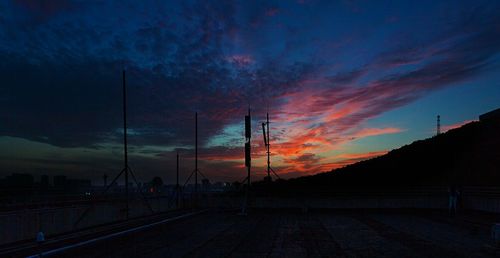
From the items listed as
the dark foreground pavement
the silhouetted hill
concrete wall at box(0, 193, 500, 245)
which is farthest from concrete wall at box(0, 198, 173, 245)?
the silhouetted hill

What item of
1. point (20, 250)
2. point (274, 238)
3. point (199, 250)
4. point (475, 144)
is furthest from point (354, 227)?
point (475, 144)

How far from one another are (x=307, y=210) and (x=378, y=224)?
35.6 ft

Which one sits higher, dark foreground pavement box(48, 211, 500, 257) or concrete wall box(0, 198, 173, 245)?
concrete wall box(0, 198, 173, 245)

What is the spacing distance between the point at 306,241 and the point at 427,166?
3822 cm

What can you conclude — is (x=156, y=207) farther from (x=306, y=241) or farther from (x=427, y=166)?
(x=427, y=166)

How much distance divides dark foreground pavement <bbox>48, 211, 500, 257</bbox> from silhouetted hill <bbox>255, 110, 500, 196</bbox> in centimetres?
2284

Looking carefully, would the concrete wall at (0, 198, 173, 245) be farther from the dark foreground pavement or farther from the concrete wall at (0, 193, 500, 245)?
the dark foreground pavement

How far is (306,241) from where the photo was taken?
A: 54.2 feet

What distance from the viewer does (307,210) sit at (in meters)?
33.6

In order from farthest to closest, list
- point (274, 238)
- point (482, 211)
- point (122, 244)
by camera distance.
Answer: point (482, 211), point (274, 238), point (122, 244)

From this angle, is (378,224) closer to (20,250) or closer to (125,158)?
(125,158)

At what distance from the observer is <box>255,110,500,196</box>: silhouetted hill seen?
146ft

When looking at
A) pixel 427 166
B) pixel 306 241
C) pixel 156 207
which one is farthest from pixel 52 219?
pixel 427 166

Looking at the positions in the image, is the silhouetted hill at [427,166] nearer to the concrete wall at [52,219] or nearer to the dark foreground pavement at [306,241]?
the dark foreground pavement at [306,241]
